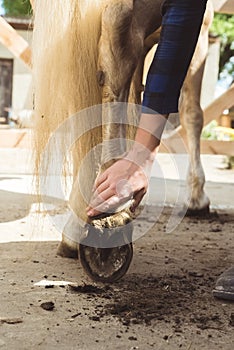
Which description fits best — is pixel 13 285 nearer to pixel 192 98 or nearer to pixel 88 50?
pixel 88 50

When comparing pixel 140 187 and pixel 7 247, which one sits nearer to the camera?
pixel 140 187

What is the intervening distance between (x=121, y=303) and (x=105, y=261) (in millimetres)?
155

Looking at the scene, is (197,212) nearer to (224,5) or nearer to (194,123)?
(194,123)

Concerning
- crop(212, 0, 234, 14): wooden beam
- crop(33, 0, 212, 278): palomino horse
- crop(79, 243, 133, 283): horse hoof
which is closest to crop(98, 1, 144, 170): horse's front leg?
crop(33, 0, 212, 278): palomino horse

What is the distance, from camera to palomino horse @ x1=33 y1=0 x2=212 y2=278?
1.66 m

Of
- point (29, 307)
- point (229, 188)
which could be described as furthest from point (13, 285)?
point (229, 188)

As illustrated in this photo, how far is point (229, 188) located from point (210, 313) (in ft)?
10.6

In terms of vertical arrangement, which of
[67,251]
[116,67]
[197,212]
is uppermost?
[116,67]

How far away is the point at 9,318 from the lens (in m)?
1.33

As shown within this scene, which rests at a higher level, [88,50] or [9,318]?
[88,50]

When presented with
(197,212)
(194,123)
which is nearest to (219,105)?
(194,123)

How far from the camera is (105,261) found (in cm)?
158

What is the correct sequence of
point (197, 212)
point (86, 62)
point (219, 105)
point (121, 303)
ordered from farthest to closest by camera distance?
point (219, 105) → point (197, 212) → point (86, 62) → point (121, 303)

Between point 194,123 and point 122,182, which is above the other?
point 122,182
